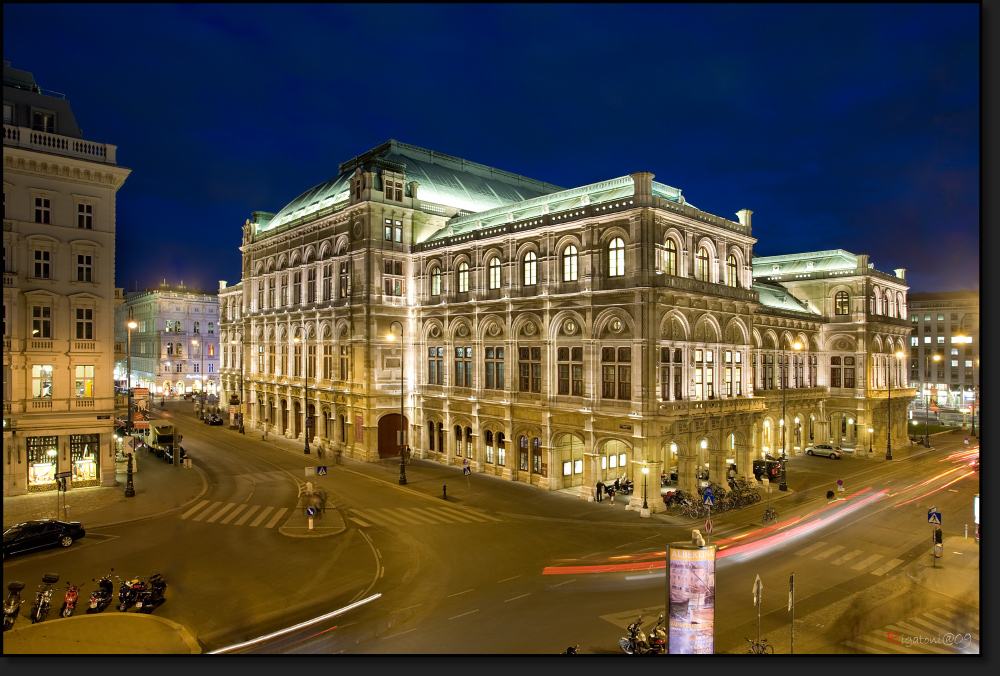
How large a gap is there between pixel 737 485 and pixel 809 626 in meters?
19.3

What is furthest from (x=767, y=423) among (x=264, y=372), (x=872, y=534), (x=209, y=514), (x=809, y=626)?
(x=264, y=372)

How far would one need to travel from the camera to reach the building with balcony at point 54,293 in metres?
36.0

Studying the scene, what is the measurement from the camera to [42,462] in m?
37.2

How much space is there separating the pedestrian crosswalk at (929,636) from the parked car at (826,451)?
115 ft

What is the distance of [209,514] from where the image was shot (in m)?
33.3

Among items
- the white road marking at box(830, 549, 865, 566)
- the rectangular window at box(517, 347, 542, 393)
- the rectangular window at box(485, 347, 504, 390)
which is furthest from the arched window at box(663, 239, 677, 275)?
the white road marking at box(830, 549, 865, 566)

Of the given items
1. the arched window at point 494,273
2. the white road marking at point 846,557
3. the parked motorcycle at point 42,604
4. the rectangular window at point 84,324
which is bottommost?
the white road marking at point 846,557

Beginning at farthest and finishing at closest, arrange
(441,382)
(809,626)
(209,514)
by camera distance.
Result: (441,382)
(209,514)
(809,626)

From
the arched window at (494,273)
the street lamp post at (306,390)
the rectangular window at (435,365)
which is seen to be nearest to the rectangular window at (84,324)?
the street lamp post at (306,390)

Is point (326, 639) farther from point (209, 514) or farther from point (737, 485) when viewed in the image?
point (737, 485)

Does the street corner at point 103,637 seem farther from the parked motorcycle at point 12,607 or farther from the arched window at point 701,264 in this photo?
the arched window at point 701,264

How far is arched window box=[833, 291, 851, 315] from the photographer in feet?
195

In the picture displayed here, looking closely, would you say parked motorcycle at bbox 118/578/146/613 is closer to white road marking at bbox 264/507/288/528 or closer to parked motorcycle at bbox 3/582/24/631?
parked motorcycle at bbox 3/582/24/631

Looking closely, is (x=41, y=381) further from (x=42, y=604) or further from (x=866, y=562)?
(x=866, y=562)
